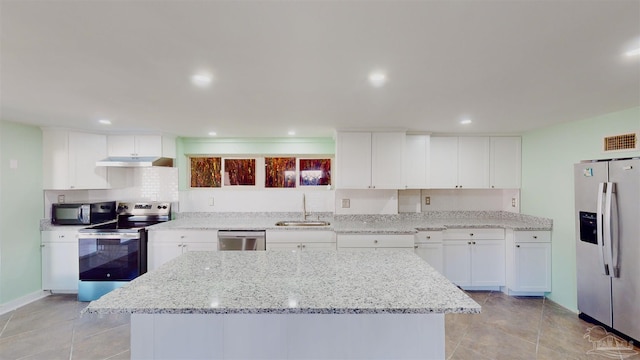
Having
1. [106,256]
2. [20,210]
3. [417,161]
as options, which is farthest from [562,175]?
[20,210]

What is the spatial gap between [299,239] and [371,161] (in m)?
1.37

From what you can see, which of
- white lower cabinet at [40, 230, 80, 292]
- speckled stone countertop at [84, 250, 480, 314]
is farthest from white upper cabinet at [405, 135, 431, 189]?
white lower cabinet at [40, 230, 80, 292]

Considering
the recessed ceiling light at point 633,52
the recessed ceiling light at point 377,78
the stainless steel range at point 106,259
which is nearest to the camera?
the recessed ceiling light at point 633,52

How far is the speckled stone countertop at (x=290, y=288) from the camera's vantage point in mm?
1283

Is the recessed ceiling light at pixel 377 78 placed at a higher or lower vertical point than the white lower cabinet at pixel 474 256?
higher

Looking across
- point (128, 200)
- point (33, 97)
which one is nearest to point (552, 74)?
point (33, 97)

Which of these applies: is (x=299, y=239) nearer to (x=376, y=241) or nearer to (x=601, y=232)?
(x=376, y=241)

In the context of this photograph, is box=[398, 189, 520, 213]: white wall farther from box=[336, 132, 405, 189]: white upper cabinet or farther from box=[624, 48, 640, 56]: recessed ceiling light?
box=[624, 48, 640, 56]: recessed ceiling light

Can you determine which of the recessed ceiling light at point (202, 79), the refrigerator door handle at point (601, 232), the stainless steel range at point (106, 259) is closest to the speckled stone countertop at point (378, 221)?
the stainless steel range at point (106, 259)

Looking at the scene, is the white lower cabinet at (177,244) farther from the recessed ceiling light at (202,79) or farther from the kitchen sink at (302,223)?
the recessed ceiling light at (202,79)

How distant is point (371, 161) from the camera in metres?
3.65

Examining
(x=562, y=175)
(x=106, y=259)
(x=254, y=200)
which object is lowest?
Answer: (x=106, y=259)

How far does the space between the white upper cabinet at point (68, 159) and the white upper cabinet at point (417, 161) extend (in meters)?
4.25

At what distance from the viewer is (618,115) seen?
2670 mm
